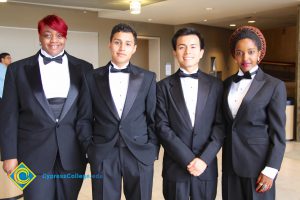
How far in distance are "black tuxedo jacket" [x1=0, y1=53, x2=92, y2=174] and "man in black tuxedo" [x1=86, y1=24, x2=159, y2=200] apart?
5.2 inches

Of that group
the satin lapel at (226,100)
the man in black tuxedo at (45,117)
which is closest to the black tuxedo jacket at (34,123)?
the man in black tuxedo at (45,117)

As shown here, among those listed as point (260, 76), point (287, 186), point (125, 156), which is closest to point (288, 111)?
point (287, 186)

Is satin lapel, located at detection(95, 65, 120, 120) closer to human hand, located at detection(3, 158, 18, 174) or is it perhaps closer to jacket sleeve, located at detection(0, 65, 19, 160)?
jacket sleeve, located at detection(0, 65, 19, 160)

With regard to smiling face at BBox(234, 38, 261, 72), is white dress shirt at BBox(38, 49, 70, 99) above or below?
below

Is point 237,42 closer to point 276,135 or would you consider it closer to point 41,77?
point 276,135

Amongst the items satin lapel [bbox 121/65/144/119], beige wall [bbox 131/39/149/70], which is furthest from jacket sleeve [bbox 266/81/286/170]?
beige wall [bbox 131/39/149/70]

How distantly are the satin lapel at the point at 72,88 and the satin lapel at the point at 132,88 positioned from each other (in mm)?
356

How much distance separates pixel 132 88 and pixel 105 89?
6.7 inches

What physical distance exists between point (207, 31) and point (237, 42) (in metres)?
9.91

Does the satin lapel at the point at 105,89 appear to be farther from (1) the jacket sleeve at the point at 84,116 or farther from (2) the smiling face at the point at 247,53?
(2) the smiling face at the point at 247,53

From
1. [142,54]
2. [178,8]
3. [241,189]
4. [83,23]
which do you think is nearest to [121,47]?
[241,189]

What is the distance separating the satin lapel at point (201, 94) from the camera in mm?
2109

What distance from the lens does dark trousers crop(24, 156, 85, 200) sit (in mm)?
2125

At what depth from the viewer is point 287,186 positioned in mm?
3998
